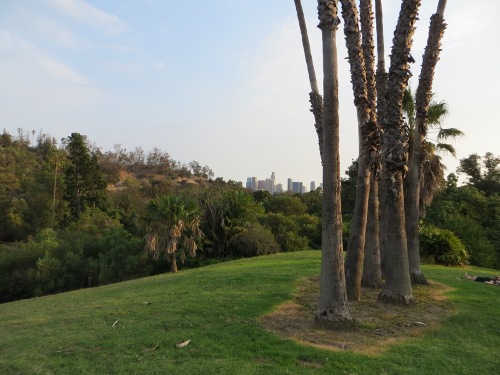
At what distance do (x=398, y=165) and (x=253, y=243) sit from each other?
2066 cm

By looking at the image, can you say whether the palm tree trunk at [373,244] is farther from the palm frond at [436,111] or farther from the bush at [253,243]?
the bush at [253,243]

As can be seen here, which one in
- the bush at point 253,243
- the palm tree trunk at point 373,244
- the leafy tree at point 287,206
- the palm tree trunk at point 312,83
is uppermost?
the palm tree trunk at point 312,83

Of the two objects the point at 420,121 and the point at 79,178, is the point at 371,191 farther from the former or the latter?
the point at 79,178

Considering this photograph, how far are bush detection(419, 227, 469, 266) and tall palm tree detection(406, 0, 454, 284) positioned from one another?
8.39 m

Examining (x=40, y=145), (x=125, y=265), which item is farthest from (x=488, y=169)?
(x=40, y=145)

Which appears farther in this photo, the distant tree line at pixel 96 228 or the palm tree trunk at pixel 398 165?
the distant tree line at pixel 96 228

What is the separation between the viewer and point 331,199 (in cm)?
697

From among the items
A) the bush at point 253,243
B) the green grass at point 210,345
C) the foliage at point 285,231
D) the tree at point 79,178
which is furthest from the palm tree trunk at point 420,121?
the tree at point 79,178

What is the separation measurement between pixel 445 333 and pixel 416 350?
4.26 ft

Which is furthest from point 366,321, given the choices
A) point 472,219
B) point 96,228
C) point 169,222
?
point 96,228

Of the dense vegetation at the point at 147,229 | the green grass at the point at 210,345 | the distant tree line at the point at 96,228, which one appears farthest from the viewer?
the distant tree line at the point at 96,228

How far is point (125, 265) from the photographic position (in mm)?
26562

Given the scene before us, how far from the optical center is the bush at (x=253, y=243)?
28.6 metres

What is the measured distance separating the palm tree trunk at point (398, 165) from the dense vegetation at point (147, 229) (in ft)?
37.0
